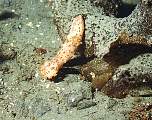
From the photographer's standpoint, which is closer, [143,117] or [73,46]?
[143,117]

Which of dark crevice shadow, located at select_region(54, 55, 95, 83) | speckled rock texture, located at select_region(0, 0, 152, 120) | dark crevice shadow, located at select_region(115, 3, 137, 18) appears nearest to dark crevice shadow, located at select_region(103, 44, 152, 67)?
speckled rock texture, located at select_region(0, 0, 152, 120)

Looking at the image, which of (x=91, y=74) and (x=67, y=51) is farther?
(x=67, y=51)

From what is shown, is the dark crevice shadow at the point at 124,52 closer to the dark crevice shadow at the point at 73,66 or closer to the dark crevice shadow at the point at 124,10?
the dark crevice shadow at the point at 73,66

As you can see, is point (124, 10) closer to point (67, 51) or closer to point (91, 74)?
point (67, 51)

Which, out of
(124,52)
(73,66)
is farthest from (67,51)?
(124,52)

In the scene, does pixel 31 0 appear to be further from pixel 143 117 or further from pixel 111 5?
pixel 143 117

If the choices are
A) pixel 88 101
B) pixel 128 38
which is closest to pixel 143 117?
pixel 88 101
